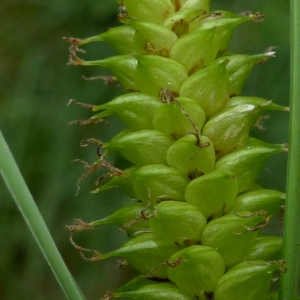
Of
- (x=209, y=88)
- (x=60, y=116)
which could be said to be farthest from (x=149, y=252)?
(x=60, y=116)

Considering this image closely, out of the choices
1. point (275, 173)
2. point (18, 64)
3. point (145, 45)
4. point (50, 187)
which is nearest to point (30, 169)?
point (50, 187)

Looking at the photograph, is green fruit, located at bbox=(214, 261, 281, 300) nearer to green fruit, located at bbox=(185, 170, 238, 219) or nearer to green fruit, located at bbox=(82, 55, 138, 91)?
green fruit, located at bbox=(185, 170, 238, 219)

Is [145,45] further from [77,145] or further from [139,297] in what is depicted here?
[77,145]

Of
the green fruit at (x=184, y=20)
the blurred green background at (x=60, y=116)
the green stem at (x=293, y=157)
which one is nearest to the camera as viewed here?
the green stem at (x=293, y=157)

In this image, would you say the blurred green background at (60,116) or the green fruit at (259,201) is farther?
the blurred green background at (60,116)

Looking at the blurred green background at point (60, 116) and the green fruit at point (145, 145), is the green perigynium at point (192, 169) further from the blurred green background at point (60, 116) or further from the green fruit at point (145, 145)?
the blurred green background at point (60, 116)

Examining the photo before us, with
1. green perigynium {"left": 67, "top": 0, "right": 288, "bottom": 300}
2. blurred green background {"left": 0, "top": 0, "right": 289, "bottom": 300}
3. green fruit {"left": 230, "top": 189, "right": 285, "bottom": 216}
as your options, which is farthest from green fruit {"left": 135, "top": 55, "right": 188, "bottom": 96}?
blurred green background {"left": 0, "top": 0, "right": 289, "bottom": 300}

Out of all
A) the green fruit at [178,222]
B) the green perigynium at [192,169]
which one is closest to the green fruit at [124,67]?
the green perigynium at [192,169]

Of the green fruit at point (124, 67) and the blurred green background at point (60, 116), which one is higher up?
the green fruit at point (124, 67)
